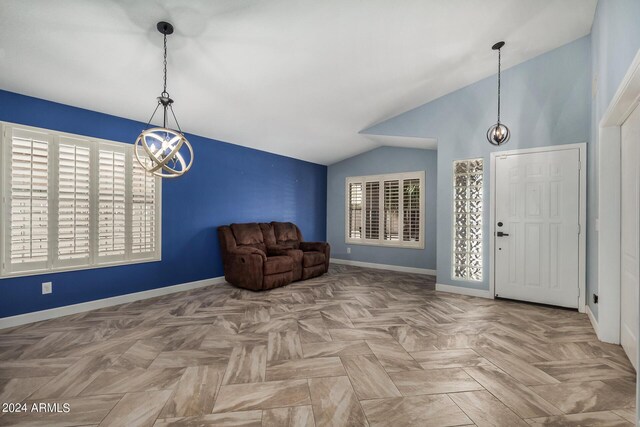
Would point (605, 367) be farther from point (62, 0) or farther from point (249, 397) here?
point (62, 0)

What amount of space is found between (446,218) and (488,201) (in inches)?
24.6

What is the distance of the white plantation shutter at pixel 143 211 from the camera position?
3854mm

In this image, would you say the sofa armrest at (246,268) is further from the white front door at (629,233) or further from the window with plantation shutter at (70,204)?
the white front door at (629,233)

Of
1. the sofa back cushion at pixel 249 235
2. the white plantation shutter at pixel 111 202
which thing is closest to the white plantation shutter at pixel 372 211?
the sofa back cushion at pixel 249 235

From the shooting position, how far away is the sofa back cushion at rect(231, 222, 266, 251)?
490 cm

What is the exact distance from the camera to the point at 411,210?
19.4ft

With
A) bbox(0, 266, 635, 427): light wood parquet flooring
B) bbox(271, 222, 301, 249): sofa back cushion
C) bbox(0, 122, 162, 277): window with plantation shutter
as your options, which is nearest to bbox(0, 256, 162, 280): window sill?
bbox(0, 122, 162, 277): window with plantation shutter

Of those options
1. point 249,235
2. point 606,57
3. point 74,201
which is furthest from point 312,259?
point 606,57

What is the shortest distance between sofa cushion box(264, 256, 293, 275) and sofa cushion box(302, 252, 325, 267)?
38cm

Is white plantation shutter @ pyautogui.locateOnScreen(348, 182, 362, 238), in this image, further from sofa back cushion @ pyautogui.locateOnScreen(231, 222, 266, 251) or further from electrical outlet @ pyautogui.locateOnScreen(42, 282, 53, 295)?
electrical outlet @ pyautogui.locateOnScreen(42, 282, 53, 295)

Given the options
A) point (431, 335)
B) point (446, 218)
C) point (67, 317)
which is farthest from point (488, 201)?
point (67, 317)

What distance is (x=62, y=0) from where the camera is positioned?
1.99 meters

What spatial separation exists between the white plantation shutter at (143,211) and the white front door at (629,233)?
5132mm

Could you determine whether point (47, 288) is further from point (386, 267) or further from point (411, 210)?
point (411, 210)
